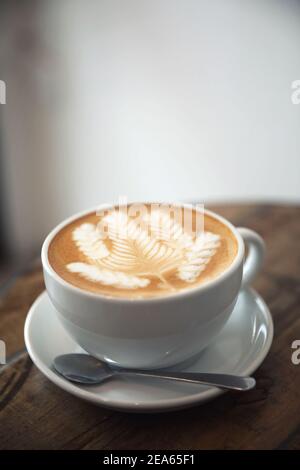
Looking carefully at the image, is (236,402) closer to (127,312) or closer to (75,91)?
(127,312)

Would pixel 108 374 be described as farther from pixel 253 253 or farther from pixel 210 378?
pixel 253 253

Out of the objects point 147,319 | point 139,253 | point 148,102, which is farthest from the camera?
point 148,102

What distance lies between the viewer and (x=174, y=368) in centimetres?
69

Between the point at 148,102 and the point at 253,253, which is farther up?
the point at 148,102

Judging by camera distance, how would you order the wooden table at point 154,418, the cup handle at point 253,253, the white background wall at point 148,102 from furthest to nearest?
the white background wall at point 148,102 < the cup handle at point 253,253 < the wooden table at point 154,418

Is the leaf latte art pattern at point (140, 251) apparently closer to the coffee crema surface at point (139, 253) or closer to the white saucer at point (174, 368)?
the coffee crema surface at point (139, 253)

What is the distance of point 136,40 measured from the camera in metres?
1.84

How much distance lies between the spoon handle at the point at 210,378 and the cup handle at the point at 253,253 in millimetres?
220

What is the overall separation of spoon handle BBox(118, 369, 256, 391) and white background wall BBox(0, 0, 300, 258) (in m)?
1.06

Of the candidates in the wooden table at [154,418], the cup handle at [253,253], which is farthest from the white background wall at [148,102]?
the wooden table at [154,418]

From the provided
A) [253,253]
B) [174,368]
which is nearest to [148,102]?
[253,253]

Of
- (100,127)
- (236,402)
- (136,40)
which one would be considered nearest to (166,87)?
(136,40)

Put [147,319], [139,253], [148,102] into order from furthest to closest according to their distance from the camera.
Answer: [148,102] → [139,253] → [147,319]

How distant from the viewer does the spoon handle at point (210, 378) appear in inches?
24.5
